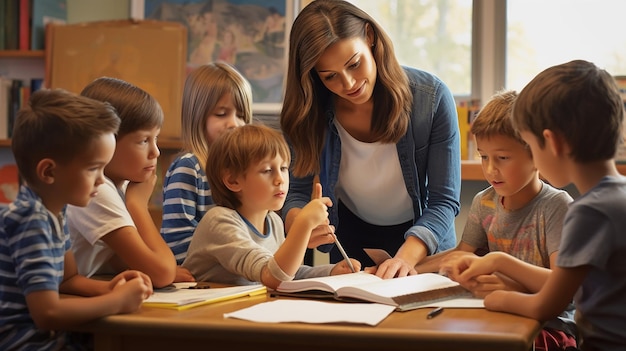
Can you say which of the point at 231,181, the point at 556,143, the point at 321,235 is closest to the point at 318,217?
the point at 321,235

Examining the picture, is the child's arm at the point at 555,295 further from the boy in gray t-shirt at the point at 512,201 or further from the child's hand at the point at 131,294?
the child's hand at the point at 131,294

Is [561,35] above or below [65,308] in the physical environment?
above

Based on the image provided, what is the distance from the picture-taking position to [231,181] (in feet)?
6.17

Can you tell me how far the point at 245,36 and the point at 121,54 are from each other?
2.00 feet

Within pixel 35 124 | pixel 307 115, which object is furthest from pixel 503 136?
pixel 35 124

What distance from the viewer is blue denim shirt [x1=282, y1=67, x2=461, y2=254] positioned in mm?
2154

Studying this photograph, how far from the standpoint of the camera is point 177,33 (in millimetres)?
3812

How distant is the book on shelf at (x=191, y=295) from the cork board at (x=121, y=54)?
2234 millimetres

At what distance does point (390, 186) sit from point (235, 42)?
6.23 ft

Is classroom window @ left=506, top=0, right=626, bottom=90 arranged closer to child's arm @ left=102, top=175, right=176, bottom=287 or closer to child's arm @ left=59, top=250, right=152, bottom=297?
child's arm @ left=102, top=175, right=176, bottom=287

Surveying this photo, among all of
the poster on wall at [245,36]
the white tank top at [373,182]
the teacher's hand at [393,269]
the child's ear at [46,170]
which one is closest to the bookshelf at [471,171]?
the poster on wall at [245,36]

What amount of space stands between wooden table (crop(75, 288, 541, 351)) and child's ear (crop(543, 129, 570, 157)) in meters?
0.31

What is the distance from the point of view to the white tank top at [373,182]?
2223 mm

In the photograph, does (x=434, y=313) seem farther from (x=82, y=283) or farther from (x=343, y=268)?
(x=82, y=283)
